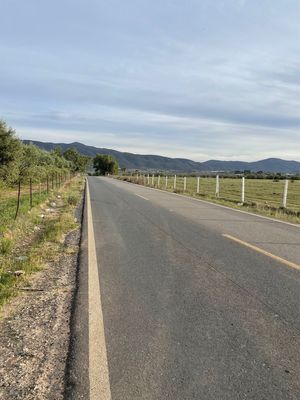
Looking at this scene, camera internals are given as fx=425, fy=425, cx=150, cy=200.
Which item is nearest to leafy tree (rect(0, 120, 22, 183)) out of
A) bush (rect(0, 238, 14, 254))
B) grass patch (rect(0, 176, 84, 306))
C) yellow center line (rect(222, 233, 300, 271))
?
grass patch (rect(0, 176, 84, 306))

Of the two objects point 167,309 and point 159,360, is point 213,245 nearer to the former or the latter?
point 167,309

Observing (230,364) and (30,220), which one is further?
(30,220)

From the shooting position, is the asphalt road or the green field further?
the green field

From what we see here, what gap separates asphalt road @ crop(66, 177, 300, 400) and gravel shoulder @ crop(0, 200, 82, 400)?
1.53 feet

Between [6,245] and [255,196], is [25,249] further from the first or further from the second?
[255,196]

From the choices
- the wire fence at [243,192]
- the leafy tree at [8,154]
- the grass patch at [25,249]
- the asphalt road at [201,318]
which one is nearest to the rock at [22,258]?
the grass patch at [25,249]

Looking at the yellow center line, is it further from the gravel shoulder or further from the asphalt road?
the gravel shoulder

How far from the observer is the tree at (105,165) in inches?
6698

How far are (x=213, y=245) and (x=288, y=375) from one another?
5599 millimetres

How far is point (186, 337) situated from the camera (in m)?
4.28

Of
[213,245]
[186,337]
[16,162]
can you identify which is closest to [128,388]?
[186,337]

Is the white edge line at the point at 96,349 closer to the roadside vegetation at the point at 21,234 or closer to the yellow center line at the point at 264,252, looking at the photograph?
the roadside vegetation at the point at 21,234

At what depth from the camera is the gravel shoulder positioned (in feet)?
11.1

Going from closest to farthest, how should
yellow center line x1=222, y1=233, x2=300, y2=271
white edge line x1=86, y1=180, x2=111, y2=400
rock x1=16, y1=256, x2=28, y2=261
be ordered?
white edge line x1=86, y1=180, x2=111, y2=400 < yellow center line x1=222, y1=233, x2=300, y2=271 < rock x1=16, y1=256, x2=28, y2=261
